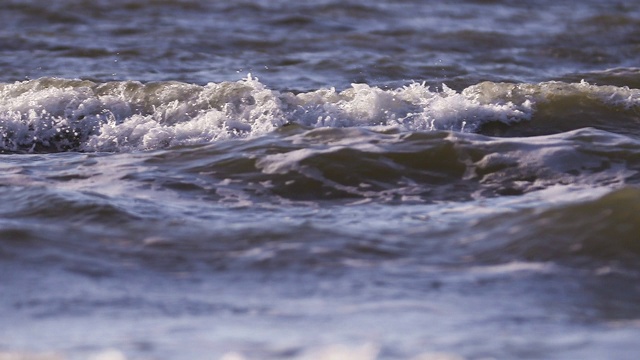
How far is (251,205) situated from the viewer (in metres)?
5.36

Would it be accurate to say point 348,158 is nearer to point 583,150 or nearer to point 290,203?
point 290,203

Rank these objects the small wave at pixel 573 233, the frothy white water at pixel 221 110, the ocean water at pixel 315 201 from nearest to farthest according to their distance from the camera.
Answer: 1. the ocean water at pixel 315 201
2. the small wave at pixel 573 233
3. the frothy white water at pixel 221 110

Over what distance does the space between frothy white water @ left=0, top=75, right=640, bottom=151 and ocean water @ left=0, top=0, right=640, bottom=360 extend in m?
0.02

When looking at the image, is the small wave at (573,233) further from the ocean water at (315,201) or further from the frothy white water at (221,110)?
the frothy white water at (221,110)

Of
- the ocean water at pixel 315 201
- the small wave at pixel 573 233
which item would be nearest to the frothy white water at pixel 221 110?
the ocean water at pixel 315 201

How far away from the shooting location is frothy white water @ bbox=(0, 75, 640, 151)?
737cm

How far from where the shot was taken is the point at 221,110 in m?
7.62

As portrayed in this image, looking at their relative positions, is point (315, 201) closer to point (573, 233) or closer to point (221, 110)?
point (573, 233)

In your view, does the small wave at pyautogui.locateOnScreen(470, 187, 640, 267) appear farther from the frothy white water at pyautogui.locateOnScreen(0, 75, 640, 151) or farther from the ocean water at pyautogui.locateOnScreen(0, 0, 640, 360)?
the frothy white water at pyautogui.locateOnScreen(0, 75, 640, 151)

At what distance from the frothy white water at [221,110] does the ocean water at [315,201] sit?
2 centimetres

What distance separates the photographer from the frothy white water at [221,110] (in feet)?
24.2

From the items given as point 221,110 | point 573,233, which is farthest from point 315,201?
point 221,110

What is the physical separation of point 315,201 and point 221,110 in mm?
2274

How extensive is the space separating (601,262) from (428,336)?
115cm
